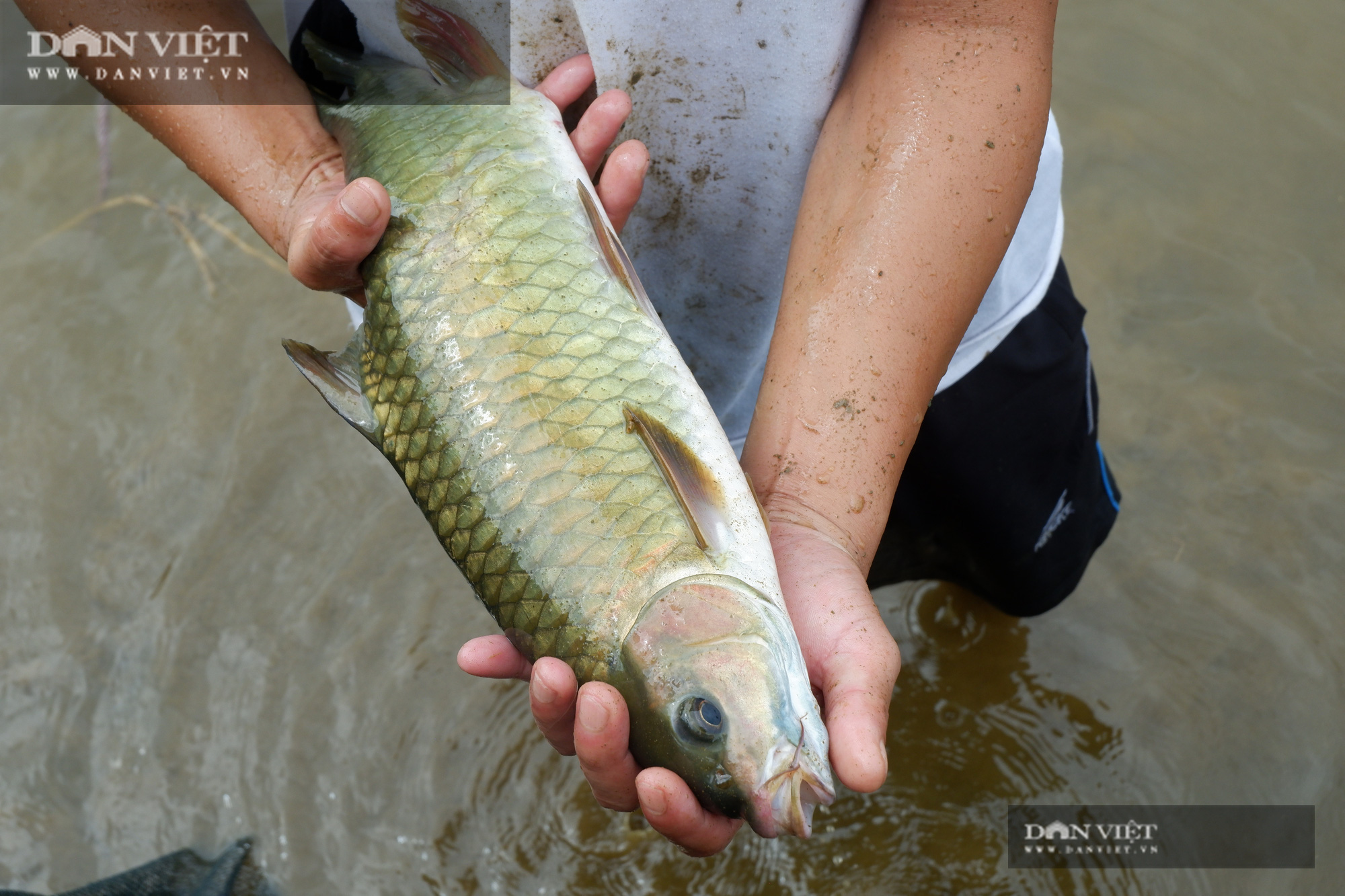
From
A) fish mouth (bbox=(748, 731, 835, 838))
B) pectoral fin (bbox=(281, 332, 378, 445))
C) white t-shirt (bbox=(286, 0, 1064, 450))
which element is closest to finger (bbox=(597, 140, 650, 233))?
white t-shirt (bbox=(286, 0, 1064, 450))

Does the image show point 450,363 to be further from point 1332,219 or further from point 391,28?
point 1332,219

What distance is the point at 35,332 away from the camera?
4.20m

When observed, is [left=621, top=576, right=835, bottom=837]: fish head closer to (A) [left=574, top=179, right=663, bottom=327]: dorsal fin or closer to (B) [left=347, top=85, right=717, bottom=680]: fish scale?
(B) [left=347, top=85, right=717, bottom=680]: fish scale

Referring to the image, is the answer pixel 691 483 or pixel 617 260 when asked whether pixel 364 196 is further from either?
pixel 691 483

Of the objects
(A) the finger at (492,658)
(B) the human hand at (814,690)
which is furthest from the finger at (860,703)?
(A) the finger at (492,658)

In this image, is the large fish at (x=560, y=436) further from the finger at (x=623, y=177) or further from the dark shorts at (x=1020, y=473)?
the dark shorts at (x=1020, y=473)

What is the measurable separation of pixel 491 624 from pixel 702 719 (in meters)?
2.11

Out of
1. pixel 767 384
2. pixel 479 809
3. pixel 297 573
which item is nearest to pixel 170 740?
pixel 297 573

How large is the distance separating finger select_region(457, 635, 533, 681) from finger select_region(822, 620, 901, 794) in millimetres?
495

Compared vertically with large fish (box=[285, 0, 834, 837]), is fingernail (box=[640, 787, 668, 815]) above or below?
below

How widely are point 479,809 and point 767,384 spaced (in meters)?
1.92

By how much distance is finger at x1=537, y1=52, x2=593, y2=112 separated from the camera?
184 centimetres

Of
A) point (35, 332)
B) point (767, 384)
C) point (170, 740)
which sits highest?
point (767, 384)

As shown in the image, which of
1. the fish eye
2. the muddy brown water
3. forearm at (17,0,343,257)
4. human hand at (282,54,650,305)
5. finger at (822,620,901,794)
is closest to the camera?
finger at (822,620,901,794)
